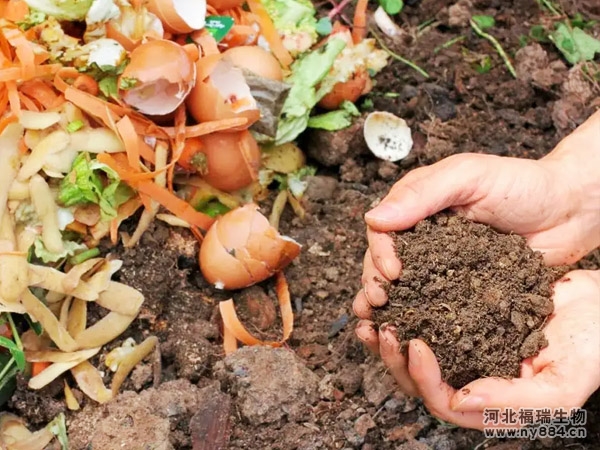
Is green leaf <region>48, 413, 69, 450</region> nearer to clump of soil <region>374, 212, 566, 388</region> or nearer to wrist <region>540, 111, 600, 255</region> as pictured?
clump of soil <region>374, 212, 566, 388</region>

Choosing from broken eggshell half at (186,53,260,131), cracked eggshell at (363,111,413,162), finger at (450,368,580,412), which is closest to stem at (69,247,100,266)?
broken eggshell half at (186,53,260,131)

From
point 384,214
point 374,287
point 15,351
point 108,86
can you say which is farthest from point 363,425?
point 108,86

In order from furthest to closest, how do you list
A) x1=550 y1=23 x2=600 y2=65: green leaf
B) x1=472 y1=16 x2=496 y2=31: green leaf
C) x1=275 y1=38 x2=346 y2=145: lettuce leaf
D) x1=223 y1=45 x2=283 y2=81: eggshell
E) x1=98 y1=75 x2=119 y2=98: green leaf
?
x1=472 y1=16 x2=496 y2=31: green leaf < x1=550 y1=23 x2=600 y2=65: green leaf < x1=275 y1=38 x2=346 y2=145: lettuce leaf < x1=223 y1=45 x2=283 y2=81: eggshell < x1=98 y1=75 x2=119 y2=98: green leaf

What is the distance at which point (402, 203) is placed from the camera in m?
1.66

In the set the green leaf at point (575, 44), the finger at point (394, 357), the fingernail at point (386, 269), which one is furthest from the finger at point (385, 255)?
the green leaf at point (575, 44)

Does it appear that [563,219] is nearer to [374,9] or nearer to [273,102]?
[273,102]

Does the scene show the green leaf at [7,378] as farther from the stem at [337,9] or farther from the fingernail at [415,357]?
the stem at [337,9]

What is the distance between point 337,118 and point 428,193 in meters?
0.73

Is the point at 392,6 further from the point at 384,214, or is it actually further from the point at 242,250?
the point at 384,214

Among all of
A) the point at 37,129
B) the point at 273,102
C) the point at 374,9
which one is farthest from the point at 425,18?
the point at 37,129

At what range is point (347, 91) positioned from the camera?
2357 millimetres

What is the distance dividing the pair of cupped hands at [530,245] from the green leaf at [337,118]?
576mm

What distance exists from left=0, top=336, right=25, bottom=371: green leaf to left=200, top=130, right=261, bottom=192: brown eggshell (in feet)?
2.08

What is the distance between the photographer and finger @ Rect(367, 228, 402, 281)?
5.39ft
